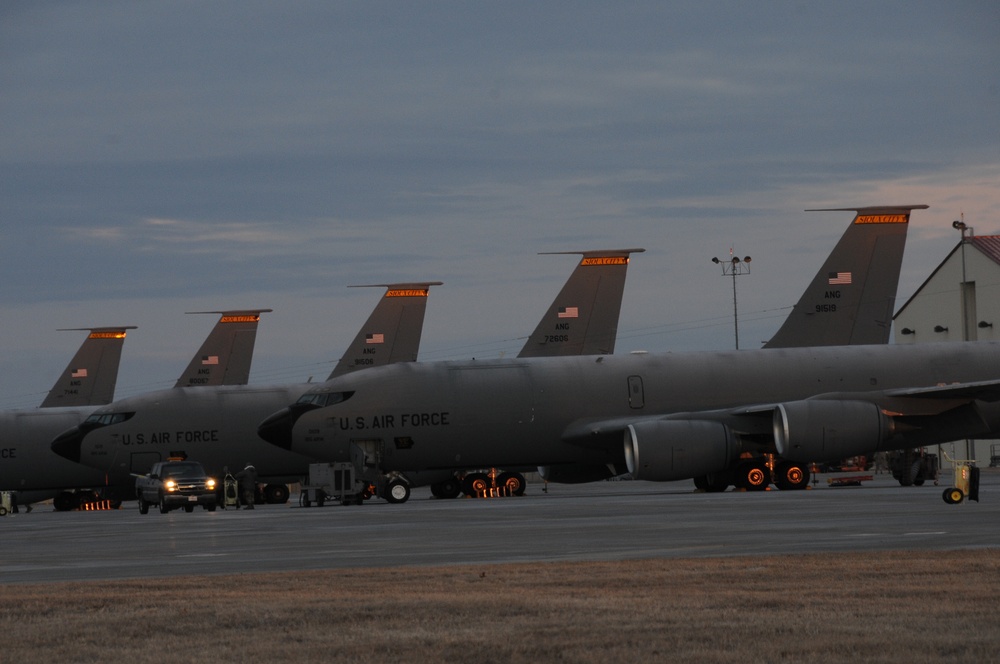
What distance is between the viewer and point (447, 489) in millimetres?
53969

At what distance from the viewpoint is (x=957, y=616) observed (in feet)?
34.4

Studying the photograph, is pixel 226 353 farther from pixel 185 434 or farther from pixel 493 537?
pixel 493 537

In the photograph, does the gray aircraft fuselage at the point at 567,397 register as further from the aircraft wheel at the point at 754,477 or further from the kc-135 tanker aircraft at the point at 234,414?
the kc-135 tanker aircraft at the point at 234,414

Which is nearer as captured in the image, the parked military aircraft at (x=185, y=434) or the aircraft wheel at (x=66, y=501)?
the parked military aircraft at (x=185, y=434)

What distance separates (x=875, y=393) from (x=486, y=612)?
122ft

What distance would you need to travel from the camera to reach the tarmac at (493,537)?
17469 mm

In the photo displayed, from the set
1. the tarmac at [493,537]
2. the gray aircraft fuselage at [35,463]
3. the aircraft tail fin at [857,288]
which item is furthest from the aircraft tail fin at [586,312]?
the tarmac at [493,537]

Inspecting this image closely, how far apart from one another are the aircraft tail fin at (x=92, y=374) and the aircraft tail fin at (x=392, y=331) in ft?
56.2

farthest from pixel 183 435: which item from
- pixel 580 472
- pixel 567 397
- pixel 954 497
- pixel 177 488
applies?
pixel 954 497

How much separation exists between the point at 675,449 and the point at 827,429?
4548mm

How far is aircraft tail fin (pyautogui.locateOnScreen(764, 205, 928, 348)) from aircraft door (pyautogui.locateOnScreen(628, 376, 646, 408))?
23.1ft

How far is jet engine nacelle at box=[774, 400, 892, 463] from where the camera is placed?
1747 inches

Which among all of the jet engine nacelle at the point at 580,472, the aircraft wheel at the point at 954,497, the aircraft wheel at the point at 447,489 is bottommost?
the aircraft wheel at the point at 447,489

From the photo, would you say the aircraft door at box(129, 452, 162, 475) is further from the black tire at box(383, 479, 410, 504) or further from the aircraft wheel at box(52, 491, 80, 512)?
the aircraft wheel at box(52, 491, 80, 512)
